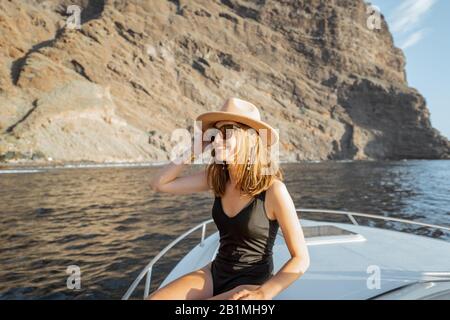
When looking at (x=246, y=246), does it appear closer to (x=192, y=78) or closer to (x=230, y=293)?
(x=230, y=293)

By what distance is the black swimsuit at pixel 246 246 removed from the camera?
2.81 meters

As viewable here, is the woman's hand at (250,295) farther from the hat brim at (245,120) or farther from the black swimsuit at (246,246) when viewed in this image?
the hat brim at (245,120)

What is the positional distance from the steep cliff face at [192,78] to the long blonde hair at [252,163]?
6194cm

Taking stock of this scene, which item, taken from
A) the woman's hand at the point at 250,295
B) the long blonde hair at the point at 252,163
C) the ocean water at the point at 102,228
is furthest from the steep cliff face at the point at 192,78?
the woman's hand at the point at 250,295

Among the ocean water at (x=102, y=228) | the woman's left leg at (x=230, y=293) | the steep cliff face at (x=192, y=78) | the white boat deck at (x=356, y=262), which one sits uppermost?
the steep cliff face at (x=192, y=78)

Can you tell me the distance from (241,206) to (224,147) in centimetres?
→ 53

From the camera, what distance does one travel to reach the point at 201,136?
323cm

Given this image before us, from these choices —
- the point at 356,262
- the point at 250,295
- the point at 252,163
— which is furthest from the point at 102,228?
the point at 250,295

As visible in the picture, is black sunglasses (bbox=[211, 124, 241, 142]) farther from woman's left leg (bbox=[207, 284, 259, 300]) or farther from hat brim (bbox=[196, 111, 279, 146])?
woman's left leg (bbox=[207, 284, 259, 300])

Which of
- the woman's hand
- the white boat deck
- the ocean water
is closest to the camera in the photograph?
the woman's hand

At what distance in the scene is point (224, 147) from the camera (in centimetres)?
293

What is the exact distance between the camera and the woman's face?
9.48 feet

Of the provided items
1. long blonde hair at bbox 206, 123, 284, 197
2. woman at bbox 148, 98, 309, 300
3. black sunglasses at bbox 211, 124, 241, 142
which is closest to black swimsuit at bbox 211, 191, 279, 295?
woman at bbox 148, 98, 309, 300
